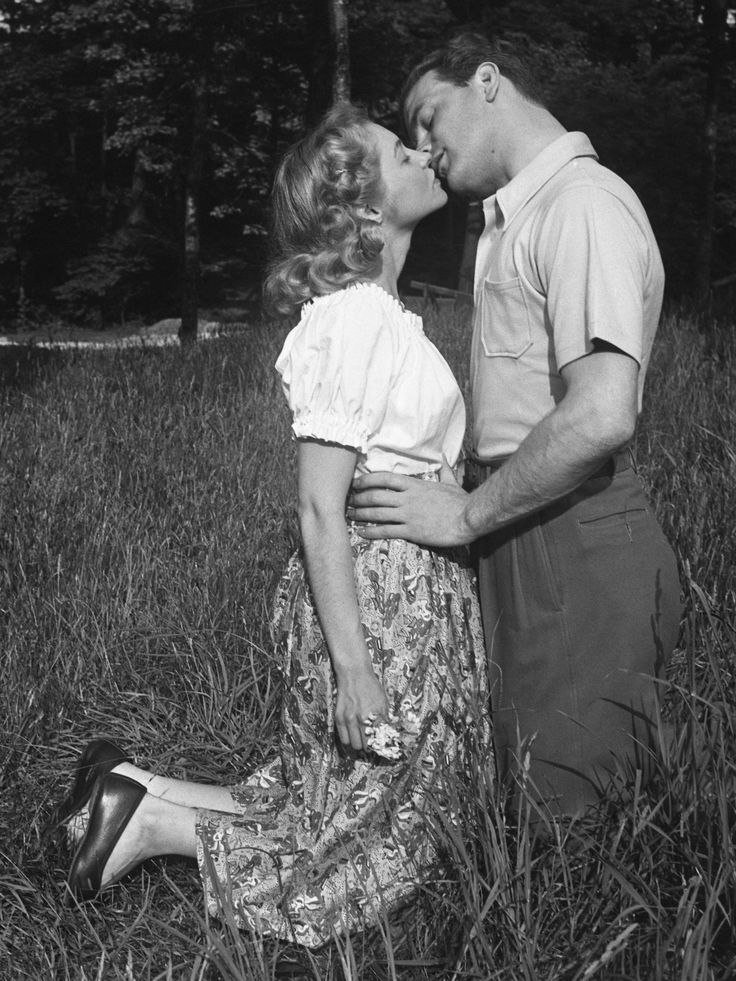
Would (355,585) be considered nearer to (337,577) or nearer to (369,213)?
(337,577)

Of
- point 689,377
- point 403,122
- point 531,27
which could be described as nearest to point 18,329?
point 531,27

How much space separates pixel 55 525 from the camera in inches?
175

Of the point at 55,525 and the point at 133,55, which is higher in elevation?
the point at 133,55

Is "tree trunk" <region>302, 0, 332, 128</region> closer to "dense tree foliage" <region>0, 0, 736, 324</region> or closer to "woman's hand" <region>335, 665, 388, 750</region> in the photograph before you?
"dense tree foliage" <region>0, 0, 736, 324</region>

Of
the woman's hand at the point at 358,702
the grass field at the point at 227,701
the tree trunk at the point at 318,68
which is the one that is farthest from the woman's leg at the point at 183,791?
the tree trunk at the point at 318,68

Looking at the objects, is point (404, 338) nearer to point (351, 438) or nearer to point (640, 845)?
point (351, 438)

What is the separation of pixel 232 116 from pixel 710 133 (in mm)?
16387

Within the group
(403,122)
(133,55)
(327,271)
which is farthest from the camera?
(133,55)

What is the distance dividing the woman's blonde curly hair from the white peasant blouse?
0.05m

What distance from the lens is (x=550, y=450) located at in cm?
212

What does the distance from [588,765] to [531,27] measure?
2485cm

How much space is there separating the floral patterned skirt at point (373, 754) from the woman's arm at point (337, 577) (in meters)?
0.08

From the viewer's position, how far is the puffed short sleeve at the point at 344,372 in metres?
2.33

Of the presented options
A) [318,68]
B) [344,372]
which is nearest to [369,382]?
[344,372]
